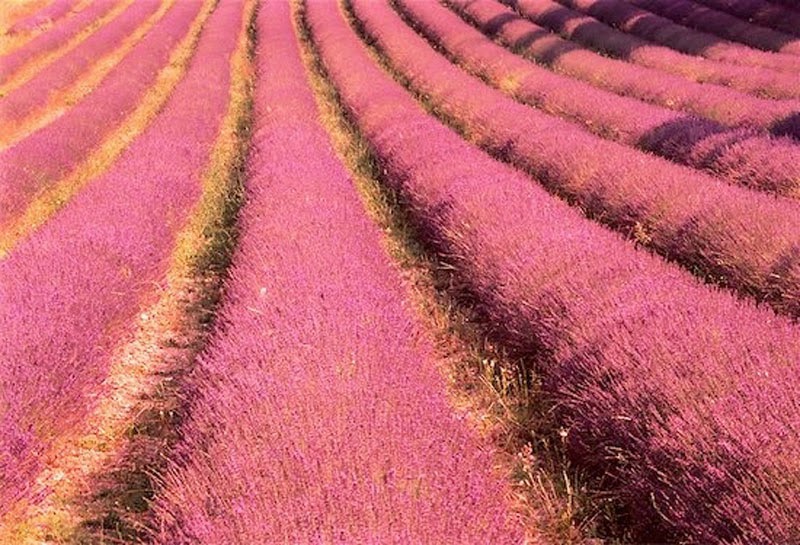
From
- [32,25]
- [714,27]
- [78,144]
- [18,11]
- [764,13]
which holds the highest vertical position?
→ [18,11]

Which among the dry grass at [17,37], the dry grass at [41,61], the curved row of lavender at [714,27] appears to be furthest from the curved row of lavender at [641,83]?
the dry grass at [17,37]

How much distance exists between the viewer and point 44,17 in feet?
83.5

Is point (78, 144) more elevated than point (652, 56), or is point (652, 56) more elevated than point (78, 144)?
point (652, 56)

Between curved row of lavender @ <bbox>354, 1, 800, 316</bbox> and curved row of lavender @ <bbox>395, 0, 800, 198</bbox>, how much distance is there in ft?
2.49

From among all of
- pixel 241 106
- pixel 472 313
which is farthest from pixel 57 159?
pixel 472 313

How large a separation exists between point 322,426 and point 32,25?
88.0ft

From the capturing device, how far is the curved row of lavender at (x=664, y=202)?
511 centimetres

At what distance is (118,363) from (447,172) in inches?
142

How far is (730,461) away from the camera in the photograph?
8.69 feet

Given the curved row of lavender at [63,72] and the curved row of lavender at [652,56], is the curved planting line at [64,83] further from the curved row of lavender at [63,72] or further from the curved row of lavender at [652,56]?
the curved row of lavender at [652,56]

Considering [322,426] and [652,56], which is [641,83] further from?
[322,426]

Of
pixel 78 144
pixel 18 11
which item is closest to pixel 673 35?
pixel 78 144

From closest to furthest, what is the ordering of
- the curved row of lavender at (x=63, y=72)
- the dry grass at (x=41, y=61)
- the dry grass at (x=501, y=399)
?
1. the dry grass at (x=501, y=399)
2. the curved row of lavender at (x=63, y=72)
3. the dry grass at (x=41, y=61)

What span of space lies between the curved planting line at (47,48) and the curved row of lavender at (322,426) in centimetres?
1460
